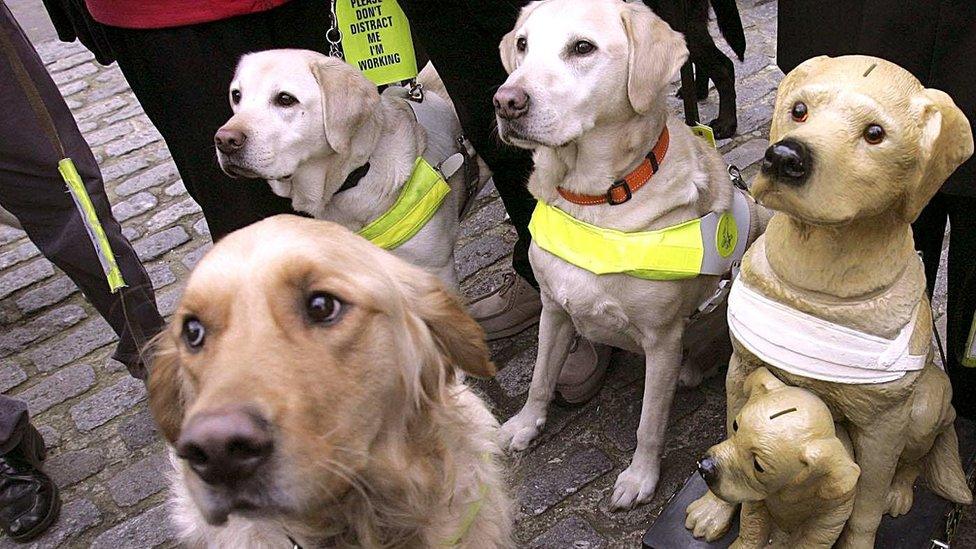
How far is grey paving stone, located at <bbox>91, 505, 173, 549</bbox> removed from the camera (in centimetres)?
338

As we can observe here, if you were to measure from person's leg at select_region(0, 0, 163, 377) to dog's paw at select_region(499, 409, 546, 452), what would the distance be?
159cm

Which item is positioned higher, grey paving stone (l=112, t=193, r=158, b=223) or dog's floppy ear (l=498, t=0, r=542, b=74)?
dog's floppy ear (l=498, t=0, r=542, b=74)

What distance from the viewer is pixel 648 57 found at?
2.67 meters

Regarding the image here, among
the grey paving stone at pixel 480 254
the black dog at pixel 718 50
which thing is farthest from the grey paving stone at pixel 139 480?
the black dog at pixel 718 50

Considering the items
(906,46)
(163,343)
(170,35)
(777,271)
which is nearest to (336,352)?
(163,343)

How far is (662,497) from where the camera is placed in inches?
126

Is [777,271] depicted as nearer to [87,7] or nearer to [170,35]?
[170,35]

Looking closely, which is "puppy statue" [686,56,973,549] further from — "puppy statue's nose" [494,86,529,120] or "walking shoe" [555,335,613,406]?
"walking shoe" [555,335,613,406]

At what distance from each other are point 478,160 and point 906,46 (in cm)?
213

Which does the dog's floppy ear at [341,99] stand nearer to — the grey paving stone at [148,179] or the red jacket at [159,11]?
the red jacket at [159,11]

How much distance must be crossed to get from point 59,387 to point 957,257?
13.9 ft

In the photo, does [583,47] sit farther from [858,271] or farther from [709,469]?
[709,469]

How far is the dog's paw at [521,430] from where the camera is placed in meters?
3.47

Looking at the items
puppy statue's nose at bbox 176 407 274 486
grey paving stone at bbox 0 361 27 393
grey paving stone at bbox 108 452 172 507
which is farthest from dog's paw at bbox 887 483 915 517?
grey paving stone at bbox 0 361 27 393
